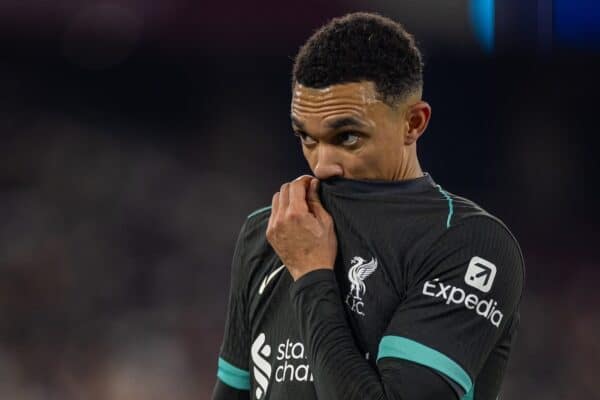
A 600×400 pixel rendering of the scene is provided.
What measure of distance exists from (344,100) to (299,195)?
0.21 m

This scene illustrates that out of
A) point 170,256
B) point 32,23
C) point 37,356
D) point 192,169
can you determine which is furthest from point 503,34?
point 37,356

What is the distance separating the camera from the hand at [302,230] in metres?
1.53

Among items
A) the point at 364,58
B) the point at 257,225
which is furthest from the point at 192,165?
the point at 364,58

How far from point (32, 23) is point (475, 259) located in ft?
13.0

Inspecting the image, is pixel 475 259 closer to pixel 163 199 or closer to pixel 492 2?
pixel 492 2

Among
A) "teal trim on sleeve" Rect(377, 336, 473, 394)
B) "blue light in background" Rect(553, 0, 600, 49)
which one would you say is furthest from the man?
"blue light in background" Rect(553, 0, 600, 49)

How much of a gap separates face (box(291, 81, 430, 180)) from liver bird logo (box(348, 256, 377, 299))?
163 millimetres

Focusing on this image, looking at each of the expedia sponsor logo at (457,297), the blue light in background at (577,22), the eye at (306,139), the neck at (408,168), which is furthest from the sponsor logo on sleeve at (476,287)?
the blue light in background at (577,22)

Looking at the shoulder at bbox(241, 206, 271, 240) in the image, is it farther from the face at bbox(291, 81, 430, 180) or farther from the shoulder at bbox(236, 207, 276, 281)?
the face at bbox(291, 81, 430, 180)

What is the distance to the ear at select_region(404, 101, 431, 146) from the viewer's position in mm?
1606

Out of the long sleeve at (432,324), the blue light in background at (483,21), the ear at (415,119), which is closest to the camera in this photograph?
the long sleeve at (432,324)

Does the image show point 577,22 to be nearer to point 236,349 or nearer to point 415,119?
point 415,119

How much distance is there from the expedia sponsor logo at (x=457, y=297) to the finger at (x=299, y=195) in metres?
0.28

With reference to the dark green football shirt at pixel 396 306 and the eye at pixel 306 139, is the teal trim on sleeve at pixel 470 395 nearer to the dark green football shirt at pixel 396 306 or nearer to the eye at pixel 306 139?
the dark green football shirt at pixel 396 306
